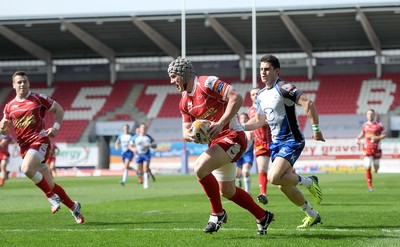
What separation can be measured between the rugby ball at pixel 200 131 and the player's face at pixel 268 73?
4.85 ft

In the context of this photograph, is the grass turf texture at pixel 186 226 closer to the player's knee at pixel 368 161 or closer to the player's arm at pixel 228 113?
the player's arm at pixel 228 113

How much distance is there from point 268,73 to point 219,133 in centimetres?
136

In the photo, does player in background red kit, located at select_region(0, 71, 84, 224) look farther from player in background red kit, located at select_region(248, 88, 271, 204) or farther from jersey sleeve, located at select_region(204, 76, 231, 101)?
player in background red kit, located at select_region(248, 88, 271, 204)

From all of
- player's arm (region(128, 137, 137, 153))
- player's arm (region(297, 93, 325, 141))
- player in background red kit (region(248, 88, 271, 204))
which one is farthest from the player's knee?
player's arm (region(297, 93, 325, 141))

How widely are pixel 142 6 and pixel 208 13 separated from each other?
435cm

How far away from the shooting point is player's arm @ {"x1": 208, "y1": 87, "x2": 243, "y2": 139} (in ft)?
31.0

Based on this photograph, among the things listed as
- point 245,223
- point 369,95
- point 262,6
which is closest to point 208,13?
point 262,6

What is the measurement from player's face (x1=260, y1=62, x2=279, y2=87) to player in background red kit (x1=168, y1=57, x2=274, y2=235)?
0.85m

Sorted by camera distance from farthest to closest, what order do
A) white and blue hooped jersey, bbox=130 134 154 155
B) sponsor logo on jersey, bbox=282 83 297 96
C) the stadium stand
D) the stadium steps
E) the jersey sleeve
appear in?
the stadium steps
the stadium stand
white and blue hooped jersey, bbox=130 134 154 155
sponsor logo on jersey, bbox=282 83 297 96
the jersey sleeve

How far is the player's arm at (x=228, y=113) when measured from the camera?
372 inches

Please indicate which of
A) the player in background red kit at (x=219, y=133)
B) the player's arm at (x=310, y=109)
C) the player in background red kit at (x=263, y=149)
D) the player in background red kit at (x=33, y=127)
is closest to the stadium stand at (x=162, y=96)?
the player in background red kit at (x=263, y=149)

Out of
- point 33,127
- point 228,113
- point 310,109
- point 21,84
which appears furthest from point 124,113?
point 228,113

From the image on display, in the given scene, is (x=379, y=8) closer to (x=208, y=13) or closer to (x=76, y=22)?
(x=208, y=13)

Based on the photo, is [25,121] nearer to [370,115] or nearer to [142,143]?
[370,115]
